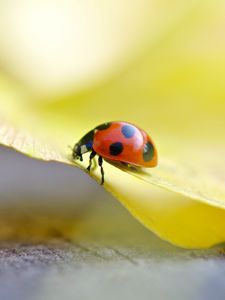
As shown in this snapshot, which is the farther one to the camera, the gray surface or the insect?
the insect

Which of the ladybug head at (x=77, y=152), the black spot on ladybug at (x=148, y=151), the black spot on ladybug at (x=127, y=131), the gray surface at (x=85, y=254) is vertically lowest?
the gray surface at (x=85, y=254)

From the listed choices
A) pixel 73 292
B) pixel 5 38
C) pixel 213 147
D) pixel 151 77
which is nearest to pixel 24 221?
pixel 73 292

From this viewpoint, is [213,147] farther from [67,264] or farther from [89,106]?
[67,264]

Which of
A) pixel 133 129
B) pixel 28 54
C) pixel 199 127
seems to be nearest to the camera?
pixel 133 129

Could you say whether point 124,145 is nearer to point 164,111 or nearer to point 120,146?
point 120,146

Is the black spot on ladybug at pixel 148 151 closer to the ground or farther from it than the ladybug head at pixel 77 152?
farther from it

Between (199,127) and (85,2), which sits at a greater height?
(85,2)
